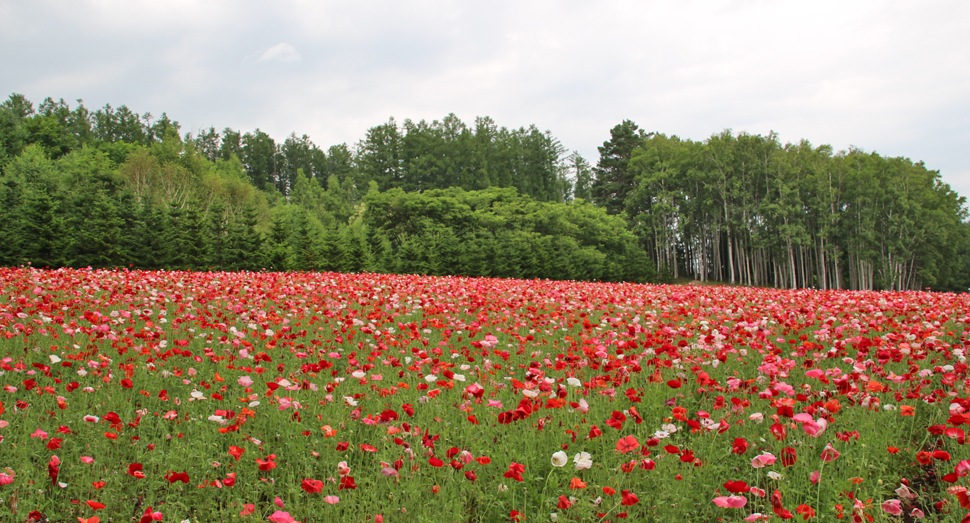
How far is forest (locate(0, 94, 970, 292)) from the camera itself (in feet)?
72.5

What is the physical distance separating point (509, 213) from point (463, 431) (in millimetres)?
33315

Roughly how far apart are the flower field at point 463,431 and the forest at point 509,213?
59.9 ft

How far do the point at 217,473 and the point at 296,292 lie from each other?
5665mm

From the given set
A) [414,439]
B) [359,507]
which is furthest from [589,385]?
[359,507]

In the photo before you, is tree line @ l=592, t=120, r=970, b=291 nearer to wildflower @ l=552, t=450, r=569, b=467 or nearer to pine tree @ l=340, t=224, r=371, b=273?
pine tree @ l=340, t=224, r=371, b=273

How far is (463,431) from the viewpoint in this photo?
11.1ft

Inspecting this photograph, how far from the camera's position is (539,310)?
782 cm

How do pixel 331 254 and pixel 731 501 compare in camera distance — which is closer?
pixel 731 501

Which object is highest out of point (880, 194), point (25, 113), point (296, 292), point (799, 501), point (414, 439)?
point (25, 113)

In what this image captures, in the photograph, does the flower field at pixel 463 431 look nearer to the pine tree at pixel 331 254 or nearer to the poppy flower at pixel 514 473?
the poppy flower at pixel 514 473

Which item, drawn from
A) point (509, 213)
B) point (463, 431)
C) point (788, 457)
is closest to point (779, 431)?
point (788, 457)

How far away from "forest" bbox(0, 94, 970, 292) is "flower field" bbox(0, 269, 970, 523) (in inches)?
718

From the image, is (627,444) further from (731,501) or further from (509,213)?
(509,213)

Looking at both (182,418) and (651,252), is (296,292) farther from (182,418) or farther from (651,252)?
(651,252)
